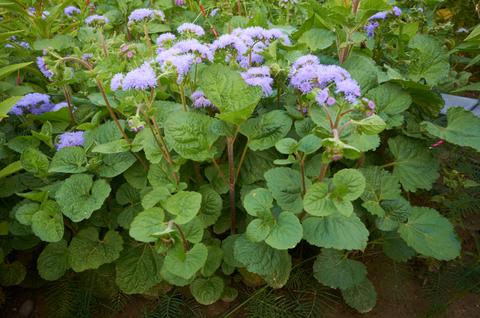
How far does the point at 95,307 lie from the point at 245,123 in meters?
0.93

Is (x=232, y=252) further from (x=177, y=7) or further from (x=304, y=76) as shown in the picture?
(x=177, y=7)

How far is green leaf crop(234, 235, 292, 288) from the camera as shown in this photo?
1.18 metres

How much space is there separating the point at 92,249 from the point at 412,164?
1.23m

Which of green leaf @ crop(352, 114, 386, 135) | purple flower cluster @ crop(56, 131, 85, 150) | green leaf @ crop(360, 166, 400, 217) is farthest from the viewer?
purple flower cluster @ crop(56, 131, 85, 150)

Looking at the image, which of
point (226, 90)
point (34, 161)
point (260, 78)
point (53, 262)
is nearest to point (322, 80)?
point (260, 78)

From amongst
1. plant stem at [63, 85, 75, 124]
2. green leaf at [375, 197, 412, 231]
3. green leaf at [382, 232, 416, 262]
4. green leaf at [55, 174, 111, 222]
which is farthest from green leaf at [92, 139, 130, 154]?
green leaf at [382, 232, 416, 262]

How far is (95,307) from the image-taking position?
1489mm

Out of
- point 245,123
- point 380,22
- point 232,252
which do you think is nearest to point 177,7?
point 380,22

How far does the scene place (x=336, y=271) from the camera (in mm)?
1353

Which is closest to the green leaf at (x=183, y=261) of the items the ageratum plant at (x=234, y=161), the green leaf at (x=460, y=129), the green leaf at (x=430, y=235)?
the ageratum plant at (x=234, y=161)

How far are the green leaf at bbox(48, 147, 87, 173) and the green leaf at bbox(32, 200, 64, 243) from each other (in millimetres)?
139

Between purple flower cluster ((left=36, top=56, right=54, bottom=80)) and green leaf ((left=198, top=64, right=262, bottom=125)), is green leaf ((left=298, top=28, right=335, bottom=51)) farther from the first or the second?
purple flower cluster ((left=36, top=56, right=54, bottom=80))

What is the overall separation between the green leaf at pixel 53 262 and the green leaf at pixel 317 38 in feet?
4.12

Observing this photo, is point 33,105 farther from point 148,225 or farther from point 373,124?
point 373,124
